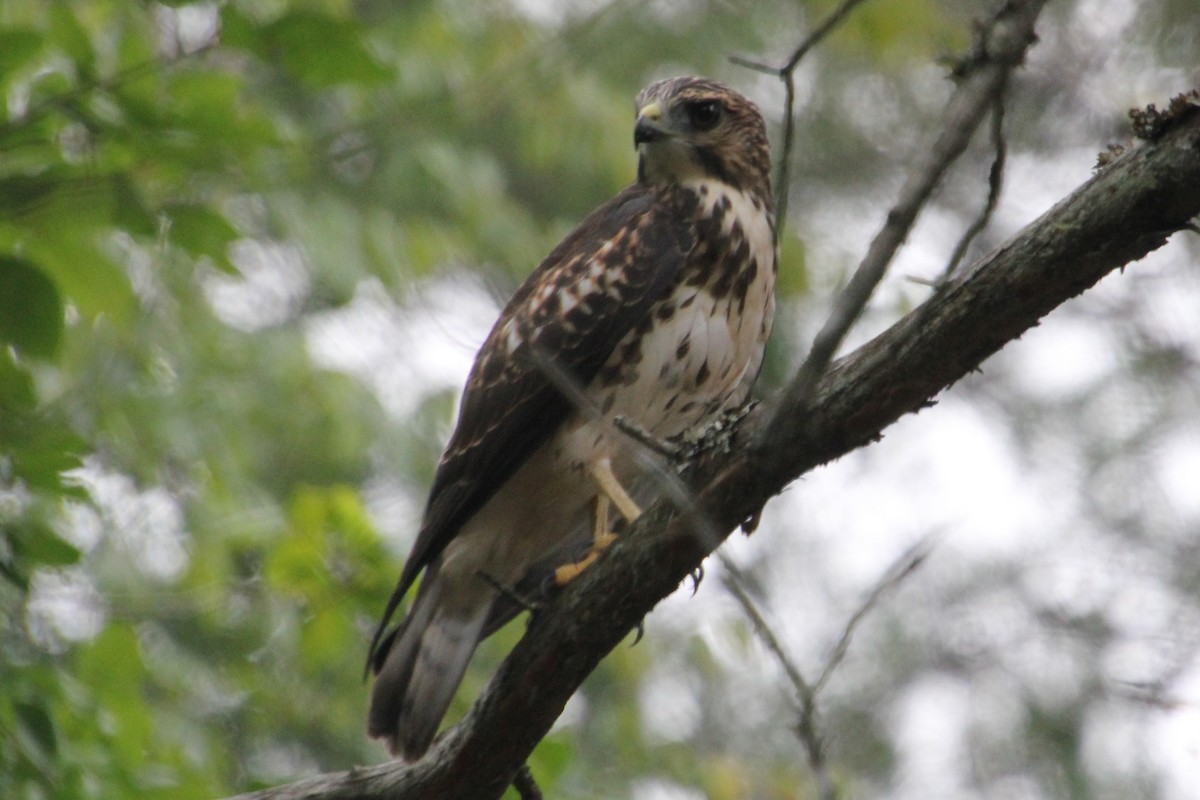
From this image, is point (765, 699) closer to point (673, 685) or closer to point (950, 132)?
point (673, 685)

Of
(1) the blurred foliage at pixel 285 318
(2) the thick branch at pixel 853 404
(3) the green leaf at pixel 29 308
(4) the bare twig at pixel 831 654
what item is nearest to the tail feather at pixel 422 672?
(1) the blurred foliage at pixel 285 318

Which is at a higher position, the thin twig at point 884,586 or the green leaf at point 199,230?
the green leaf at point 199,230

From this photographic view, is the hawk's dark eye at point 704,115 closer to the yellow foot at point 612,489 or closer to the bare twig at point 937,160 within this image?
the yellow foot at point 612,489

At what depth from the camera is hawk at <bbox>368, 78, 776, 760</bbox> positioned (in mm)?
3588

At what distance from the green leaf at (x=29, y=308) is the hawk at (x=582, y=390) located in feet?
3.80

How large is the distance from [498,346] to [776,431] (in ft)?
5.49

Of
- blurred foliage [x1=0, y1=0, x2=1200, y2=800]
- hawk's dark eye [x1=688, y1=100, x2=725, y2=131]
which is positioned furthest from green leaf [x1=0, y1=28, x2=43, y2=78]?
hawk's dark eye [x1=688, y1=100, x2=725, y2=131]

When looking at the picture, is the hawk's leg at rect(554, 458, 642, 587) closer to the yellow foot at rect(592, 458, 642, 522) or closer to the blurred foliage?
the yellow foot at rect(592, 458, 642, 522)

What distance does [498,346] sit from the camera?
3.89 meters

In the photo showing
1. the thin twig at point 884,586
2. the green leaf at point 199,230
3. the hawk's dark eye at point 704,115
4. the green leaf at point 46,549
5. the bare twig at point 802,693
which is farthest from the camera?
the hawk's dark eye at point 704,115

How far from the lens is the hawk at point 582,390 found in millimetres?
3588

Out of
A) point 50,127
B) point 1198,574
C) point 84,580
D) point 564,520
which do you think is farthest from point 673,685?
point 50,127

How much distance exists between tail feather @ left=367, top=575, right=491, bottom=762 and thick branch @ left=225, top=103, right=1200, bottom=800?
2.25 ft

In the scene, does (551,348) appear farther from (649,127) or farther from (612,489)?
(649,127)
